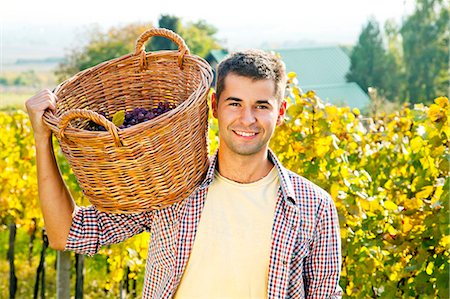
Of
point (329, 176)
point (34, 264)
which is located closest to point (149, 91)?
point (329, 176)

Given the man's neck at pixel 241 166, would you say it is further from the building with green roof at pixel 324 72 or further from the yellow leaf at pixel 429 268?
the building with green roof at pixel 324 72

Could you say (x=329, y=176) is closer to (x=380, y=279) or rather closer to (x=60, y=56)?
(x=380, y=279)

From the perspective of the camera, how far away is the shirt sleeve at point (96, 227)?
225cm

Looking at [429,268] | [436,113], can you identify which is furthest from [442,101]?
[429,268]

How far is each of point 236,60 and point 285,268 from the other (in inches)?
22.4

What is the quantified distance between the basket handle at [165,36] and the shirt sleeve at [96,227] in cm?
46

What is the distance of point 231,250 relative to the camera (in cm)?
221

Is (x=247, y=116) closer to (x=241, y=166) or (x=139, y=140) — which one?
(x=241, y=166)

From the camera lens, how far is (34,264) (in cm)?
668

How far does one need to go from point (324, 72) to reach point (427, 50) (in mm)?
4967

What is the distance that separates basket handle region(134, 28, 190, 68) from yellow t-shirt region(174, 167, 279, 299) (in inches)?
16.1

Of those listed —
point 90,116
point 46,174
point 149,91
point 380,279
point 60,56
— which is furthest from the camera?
point 60,56

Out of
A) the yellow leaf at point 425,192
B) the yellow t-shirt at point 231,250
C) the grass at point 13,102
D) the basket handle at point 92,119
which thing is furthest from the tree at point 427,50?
the basket handle at point 92,119

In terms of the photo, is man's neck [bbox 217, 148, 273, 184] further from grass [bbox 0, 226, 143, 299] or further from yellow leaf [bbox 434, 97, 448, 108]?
grass [bbox 0, 226, 143, 299]
